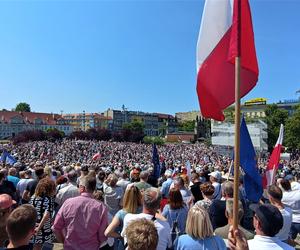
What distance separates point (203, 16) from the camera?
4043mm

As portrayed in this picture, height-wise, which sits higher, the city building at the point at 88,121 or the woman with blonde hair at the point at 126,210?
the city building at the point at 88,121

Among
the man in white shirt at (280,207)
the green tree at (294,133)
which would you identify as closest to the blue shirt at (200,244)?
the man in white shirt at (280,207)

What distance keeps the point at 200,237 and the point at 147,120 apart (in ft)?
568

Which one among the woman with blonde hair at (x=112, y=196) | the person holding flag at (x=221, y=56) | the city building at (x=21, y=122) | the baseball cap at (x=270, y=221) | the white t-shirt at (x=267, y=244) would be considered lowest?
the woman with blonde hair at (x=112, y=196)

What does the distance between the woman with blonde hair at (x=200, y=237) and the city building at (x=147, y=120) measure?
156 m

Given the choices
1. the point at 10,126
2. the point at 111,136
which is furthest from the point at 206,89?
the point at 10,126

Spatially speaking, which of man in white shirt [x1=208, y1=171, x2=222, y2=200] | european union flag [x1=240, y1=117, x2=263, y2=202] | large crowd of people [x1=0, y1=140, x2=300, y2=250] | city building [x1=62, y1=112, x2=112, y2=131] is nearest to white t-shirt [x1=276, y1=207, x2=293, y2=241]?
large crowd of people [x1=0, y1=140, x2=300, y2=250]

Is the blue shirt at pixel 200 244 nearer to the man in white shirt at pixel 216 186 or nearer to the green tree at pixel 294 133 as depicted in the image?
the man in white shirt at pixel 216 186

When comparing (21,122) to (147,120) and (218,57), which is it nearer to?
(147,120)

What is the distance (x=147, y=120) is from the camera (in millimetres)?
176500

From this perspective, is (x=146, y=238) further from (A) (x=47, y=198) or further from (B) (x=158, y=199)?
(A) (x=47, y=198)

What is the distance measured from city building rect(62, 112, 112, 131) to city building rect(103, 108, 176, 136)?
3894mm

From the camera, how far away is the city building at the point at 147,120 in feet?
536

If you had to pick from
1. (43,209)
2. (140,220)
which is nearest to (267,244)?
(140,220)
